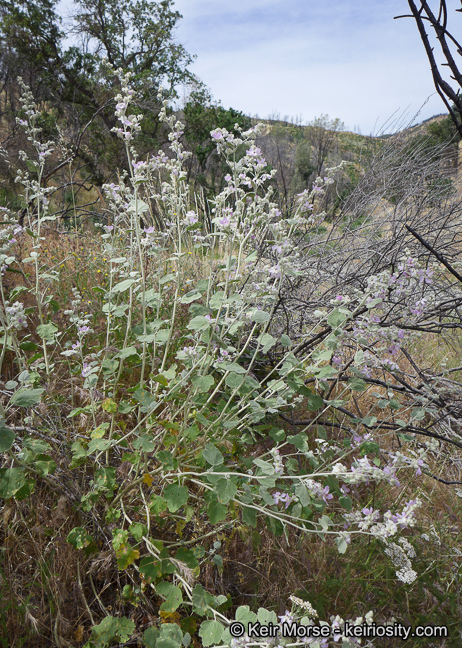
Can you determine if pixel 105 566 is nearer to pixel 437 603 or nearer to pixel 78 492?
pixel 78 492

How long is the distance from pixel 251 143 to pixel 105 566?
1.60 m

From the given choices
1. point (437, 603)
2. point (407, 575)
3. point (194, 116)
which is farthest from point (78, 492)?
point (194, 116)

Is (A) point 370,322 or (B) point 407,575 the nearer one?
(B) point 407,575

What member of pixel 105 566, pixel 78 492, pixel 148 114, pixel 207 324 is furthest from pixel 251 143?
pixel 148 114

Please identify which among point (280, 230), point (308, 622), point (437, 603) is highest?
point (280, 230)

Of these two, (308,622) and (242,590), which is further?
(242,590)

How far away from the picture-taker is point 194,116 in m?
16.5

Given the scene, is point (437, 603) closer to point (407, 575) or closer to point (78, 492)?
point (407, 575)

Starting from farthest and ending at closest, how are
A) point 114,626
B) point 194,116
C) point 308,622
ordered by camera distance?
point 194,116 → point 114,626 → point 308,622

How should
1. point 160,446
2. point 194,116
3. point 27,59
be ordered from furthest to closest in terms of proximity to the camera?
point 194,116 → point 27,59 → point 160,446

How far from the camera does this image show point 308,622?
946mm

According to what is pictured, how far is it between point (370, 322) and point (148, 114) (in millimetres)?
15370

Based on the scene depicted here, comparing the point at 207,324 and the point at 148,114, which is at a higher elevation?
the point at 148,114

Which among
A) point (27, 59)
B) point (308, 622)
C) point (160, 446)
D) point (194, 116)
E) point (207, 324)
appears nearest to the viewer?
point (308, 622)
